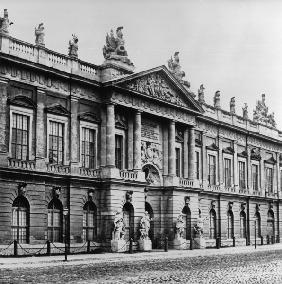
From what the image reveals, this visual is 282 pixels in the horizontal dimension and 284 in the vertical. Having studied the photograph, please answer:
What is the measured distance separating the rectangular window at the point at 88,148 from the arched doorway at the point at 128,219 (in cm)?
362

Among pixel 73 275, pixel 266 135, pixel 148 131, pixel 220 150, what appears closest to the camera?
pixel 73 275

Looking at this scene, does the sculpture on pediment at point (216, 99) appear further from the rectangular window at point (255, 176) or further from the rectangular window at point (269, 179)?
the rectangular window at point (269, 179)

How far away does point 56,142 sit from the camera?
1446 inches

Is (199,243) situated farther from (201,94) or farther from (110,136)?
(201,94)

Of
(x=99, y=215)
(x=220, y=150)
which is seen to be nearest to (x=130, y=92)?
(x=99, y=215)

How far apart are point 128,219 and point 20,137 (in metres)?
10.1

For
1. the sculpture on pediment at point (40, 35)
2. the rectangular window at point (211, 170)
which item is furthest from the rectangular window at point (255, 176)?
the sculpture on pediment at point (40, 35)

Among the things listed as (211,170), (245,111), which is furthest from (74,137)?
(245,111)

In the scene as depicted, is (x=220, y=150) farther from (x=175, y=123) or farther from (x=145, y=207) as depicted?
(x=145, y=207)

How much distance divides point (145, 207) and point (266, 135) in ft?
75.2

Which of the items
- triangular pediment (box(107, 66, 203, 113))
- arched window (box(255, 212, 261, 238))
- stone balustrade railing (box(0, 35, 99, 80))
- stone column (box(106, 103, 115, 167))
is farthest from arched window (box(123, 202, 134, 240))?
arched window (box(255, 212, 261, 238))

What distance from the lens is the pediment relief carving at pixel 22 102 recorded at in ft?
111

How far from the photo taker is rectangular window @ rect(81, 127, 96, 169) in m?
38.5

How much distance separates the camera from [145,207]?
4341cm
